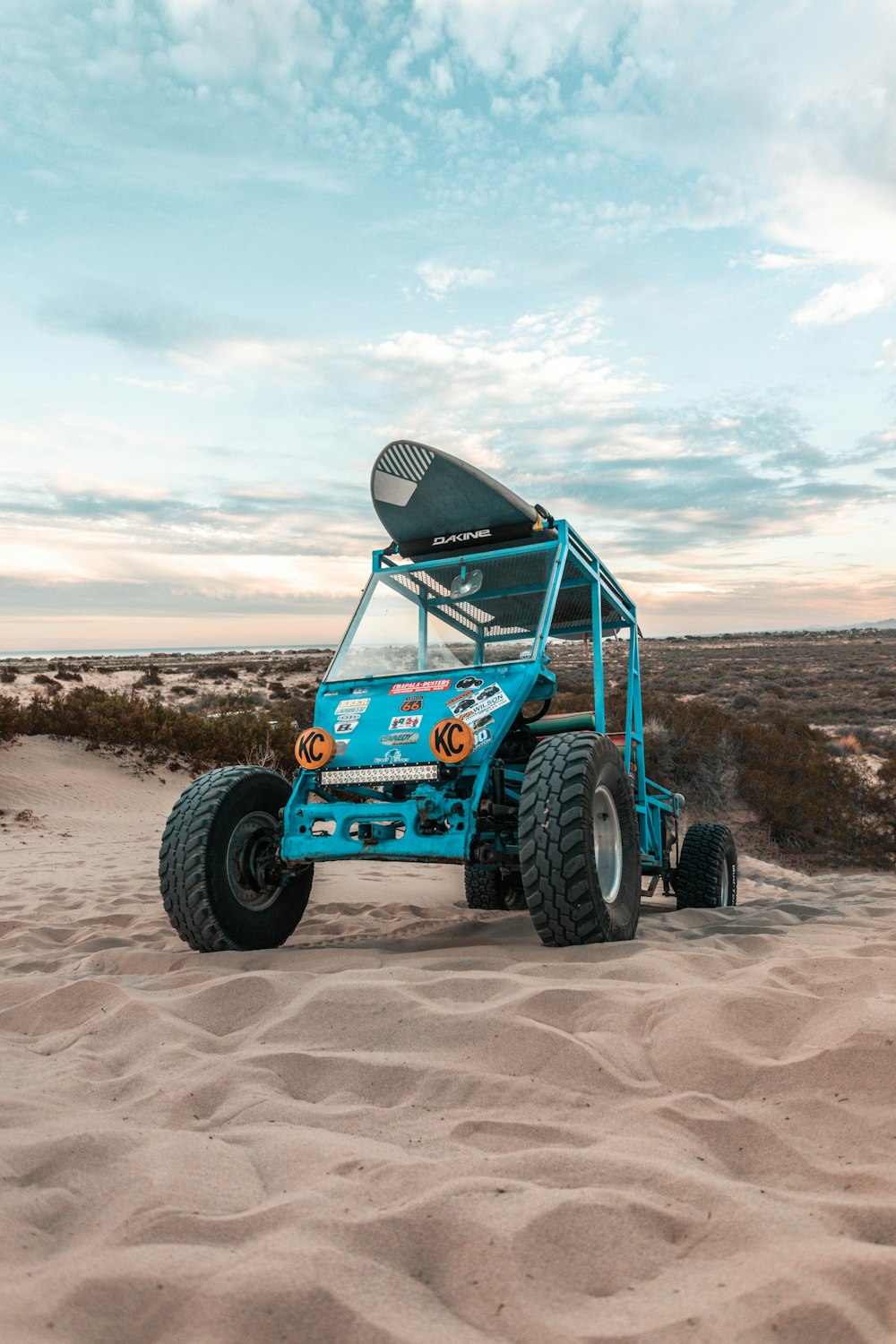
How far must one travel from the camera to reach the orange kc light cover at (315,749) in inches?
208

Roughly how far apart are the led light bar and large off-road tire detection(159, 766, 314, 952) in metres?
0.45

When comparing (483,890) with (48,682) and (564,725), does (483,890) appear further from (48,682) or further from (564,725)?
(48,682)

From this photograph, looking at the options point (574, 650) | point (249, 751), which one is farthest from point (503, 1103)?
point (249, 751)

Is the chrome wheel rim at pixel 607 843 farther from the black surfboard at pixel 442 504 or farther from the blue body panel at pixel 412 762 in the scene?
the black surfboard at pixel 442 504

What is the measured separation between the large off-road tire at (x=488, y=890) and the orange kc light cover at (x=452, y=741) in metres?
2.85

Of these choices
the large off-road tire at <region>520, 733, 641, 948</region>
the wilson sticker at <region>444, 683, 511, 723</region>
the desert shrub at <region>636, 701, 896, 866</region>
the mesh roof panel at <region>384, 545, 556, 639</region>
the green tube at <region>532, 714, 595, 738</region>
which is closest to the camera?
the large off-road tire at <region>520, 733, 641, 948</region>

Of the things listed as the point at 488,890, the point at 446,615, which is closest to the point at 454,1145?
the point at 446,615

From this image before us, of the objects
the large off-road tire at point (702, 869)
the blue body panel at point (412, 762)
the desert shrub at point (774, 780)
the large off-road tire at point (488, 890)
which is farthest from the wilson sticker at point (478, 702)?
the desert shrub at point (774, 780)

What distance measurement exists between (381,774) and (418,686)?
0.68 metres

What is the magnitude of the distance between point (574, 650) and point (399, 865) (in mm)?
4634

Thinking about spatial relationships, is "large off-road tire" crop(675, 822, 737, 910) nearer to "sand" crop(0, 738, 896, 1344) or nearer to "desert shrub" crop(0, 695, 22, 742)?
"sand" crop(0, 738, 896, 1344)

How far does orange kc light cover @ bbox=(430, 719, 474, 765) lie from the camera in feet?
15.9

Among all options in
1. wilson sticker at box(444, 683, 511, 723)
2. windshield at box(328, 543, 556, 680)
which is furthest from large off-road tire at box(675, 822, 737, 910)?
wilson sticker at box(444, 683, 511, 723)

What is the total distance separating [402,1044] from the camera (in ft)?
10.7
